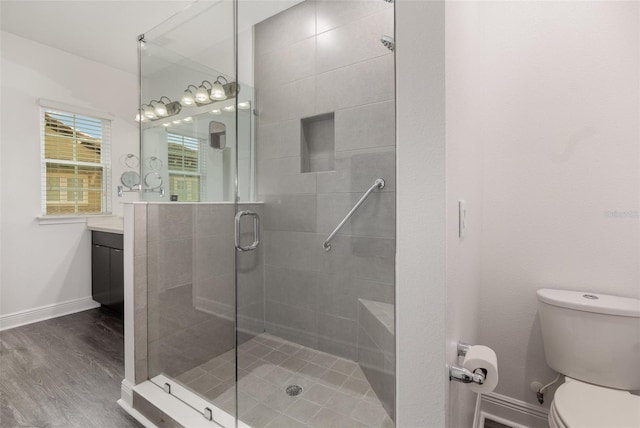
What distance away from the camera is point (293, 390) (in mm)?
1686

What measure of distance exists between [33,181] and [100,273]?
1109mm

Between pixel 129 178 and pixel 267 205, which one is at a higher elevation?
pixel 129 178

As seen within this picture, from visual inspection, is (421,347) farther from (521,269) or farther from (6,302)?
(6,302)

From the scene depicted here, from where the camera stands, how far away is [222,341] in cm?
185

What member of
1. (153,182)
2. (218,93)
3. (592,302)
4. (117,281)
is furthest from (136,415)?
(592,302)

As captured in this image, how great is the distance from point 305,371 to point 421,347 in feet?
4.53

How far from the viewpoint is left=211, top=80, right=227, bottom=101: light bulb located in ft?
6.52

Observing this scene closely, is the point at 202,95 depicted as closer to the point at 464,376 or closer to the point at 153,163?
the point at 153,163

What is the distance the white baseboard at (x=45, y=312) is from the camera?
2744mm

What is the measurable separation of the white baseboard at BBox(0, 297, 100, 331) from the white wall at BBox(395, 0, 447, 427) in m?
3.77

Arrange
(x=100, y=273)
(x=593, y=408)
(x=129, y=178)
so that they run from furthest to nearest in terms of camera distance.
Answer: (x=129, y=178) < (x=100, y=273) < (x=593, y=408)

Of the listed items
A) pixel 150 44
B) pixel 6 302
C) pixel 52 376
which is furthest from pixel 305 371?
pixel 6 302

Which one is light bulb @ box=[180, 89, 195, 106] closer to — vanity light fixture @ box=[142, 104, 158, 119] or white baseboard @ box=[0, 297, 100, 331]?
vanity light fixture @ box=[142, 104, 158, 119]

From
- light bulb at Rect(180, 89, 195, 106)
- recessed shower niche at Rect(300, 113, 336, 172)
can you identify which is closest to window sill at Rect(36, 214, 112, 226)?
light bulb at Rect(180, 89, 195, 106)
